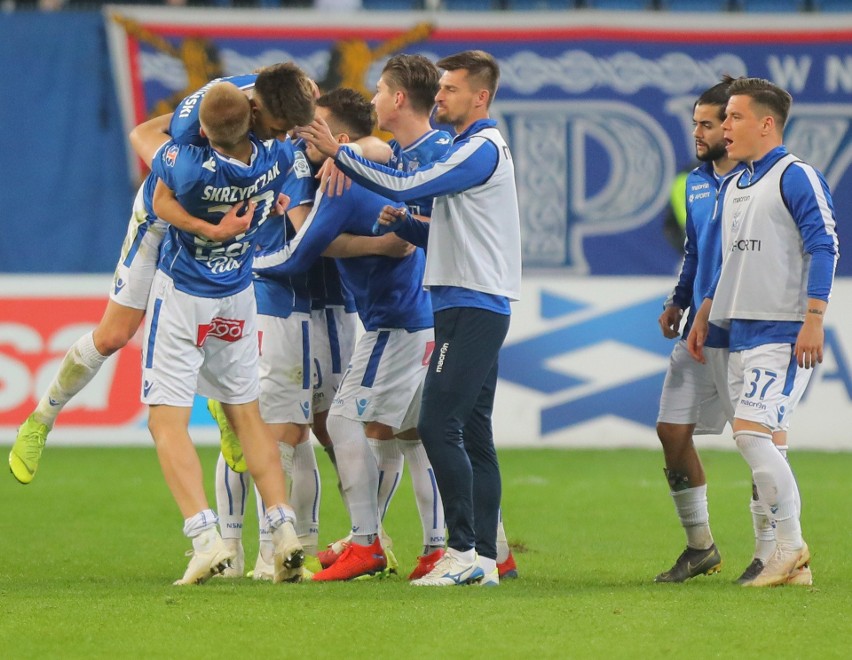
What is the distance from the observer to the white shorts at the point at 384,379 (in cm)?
628

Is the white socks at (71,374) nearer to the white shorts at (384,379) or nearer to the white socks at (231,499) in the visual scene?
the white socks at (231,499)

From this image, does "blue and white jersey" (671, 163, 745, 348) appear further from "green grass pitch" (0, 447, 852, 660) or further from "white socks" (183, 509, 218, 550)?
"white socks" (183, 509, 218, 550)

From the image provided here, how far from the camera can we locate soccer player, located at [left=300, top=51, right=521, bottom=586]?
559cm

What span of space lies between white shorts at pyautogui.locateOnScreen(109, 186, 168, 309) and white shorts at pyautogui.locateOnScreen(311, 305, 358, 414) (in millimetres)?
973

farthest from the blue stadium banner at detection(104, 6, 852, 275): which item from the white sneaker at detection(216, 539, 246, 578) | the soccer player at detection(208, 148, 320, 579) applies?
the white sneaker at detection(216, 539, 246, 578)

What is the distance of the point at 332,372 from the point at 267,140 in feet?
4.74

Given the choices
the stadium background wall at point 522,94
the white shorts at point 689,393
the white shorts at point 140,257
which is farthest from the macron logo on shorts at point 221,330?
the stadium background wall at point 522,94

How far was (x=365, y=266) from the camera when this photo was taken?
6406mm

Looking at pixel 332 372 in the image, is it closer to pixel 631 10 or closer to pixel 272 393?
pixel 272 393

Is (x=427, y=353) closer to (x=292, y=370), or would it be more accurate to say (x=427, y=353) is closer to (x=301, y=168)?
(x=292, y=370)

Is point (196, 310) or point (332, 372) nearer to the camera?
point (196, 310)

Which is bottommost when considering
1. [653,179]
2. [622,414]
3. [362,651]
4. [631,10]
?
[622,414]

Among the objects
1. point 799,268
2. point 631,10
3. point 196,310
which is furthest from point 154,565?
point 631,10

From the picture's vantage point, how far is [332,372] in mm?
6797
